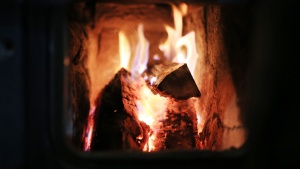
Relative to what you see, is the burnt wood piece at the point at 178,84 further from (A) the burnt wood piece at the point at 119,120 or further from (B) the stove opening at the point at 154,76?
(A) the burnt wood piece at the point at 119,120

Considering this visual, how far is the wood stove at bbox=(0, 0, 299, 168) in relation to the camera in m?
0.79

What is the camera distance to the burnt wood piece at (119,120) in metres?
1.11

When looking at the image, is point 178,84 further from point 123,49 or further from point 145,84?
point 123,49

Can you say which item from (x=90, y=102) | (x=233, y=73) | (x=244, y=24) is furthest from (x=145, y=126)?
(x=244, y=24)

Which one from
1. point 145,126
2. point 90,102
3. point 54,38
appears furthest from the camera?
point 90,102

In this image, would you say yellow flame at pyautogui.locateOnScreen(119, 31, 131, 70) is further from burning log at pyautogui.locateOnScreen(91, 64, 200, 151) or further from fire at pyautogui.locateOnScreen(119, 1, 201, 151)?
burning log at pyautogui.locateOnScreen(91, 64, 200, 151)

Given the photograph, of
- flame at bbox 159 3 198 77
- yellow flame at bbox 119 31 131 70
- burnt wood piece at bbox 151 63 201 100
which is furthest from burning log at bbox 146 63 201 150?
yellow flame at bbox 119 31 131 70

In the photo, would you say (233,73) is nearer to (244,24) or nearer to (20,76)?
(244,24)

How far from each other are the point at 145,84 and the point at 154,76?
38mm

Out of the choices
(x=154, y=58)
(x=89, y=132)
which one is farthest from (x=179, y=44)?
(x=89, y=132)

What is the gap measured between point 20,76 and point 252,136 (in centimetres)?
50

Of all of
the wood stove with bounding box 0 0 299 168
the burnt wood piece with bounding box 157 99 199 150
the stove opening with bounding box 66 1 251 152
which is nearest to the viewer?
the wood stove with bounding box 0 0 299 168

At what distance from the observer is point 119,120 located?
116cm

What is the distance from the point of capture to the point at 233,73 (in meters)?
0.95
